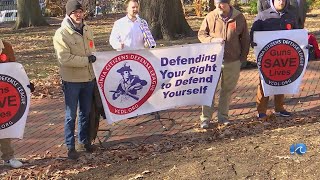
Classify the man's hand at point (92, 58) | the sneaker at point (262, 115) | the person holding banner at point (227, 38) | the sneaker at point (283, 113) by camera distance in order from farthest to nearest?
the sneaker at point (283, 113), the sneaker at point (262, 115), the person holding banner at point (227, 38), the man's hand at point (92, 58)

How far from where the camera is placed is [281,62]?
755 cm

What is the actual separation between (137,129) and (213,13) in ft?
6.37

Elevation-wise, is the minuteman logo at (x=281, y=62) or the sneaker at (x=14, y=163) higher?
the minuteman logo at (x=281, y=62)

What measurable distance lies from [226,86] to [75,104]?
219 centimetres

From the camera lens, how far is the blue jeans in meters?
6.20

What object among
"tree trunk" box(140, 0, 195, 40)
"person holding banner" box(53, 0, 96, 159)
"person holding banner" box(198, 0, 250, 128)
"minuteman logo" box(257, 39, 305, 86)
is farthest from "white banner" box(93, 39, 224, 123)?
"tree trunk" box(140, 0, 195, 40)

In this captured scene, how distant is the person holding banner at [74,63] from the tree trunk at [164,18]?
33.1 feet

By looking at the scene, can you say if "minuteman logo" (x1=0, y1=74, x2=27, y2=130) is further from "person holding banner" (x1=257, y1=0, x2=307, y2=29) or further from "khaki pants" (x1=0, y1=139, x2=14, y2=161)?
"person holding banner" (x1=257, y1=0, x2=307, y2=29)

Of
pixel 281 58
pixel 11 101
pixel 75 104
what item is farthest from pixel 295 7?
pixel 11 101

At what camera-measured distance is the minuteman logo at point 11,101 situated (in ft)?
19.5

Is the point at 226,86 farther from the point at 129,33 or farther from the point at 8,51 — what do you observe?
the point at 8,51

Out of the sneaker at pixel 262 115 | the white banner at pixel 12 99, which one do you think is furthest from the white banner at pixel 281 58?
the white banner at pixel 12 99

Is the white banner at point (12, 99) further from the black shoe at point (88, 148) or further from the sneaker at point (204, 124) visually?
the sneaker at point (204, 124)

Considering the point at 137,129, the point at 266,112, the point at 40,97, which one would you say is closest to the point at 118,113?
the point at 137,129
